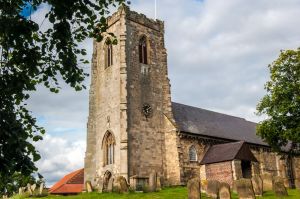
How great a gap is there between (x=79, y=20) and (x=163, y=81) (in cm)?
2582

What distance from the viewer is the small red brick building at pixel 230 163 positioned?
29359 millimetres

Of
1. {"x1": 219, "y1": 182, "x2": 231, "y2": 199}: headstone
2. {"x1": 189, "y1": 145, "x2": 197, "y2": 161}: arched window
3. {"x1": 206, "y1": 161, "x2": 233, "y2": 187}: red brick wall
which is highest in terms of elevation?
{"x1": 189, "y1": 145, "x2": 197, "y2": 161}: arched window

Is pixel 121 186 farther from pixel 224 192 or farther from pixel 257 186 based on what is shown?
pixel 257 186

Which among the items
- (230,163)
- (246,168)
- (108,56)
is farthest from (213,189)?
(108,56)

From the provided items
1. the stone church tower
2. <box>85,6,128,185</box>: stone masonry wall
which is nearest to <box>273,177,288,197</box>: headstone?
the stone church tower

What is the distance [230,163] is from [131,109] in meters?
9.49

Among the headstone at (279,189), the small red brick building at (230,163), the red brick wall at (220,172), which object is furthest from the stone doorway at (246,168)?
the headstone at (279,189)

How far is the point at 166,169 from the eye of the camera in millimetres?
32219

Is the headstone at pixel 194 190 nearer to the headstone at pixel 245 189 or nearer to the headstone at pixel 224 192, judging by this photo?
the headstone at pixel 224 192

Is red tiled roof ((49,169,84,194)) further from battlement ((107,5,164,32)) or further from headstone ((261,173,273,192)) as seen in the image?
headstone ((261,173,273,192))

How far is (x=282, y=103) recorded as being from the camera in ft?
94.1

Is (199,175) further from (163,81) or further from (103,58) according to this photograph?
(103,58)

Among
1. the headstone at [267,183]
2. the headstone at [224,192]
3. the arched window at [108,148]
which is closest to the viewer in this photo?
the headstone at [224,192]

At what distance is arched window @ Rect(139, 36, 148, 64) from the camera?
34.9 meters
